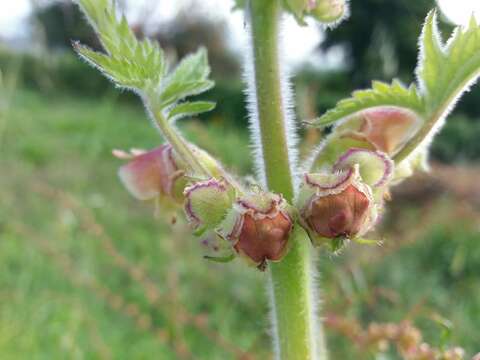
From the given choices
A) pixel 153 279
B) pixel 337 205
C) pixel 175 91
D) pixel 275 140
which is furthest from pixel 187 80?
pixel 153 279

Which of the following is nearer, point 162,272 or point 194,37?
point 162,272

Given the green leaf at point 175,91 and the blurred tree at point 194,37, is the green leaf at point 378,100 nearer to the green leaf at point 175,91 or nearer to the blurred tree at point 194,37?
the green leaf at point 175,91

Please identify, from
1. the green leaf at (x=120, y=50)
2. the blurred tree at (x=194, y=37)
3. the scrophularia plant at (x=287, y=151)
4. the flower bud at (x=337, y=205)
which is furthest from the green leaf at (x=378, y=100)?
the blurred tree at (x=194, y=37)

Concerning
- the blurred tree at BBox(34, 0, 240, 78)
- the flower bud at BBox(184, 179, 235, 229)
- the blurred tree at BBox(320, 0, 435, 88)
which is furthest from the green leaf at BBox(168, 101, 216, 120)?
the blurred tree at BBox(34, 0, 240, 78)

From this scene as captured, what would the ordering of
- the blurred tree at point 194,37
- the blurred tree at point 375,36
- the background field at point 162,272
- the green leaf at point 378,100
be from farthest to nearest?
1. the blurred tree at point 194,37
2. the blurred tree at point 375,36
3. the background field at point 162,272
4. the green leaf at point 378,100

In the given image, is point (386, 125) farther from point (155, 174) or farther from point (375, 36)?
point (375, 36)

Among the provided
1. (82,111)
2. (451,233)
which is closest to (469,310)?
(451,233)

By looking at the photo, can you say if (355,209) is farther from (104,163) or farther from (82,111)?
(82,111)

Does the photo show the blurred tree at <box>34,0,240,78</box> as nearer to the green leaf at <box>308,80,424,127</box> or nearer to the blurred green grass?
the blurred green grass
